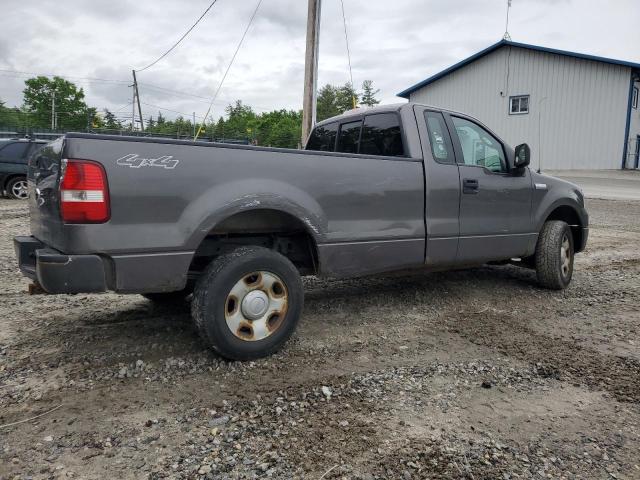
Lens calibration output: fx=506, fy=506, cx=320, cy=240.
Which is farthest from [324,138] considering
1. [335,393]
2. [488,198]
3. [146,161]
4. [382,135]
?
[335,393]

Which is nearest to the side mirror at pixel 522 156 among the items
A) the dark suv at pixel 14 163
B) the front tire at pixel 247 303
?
the front tire at pixel 247 303

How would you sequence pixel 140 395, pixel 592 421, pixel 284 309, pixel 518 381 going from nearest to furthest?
pixel 592 421 → pixel 140 395 → pixel 518 381 → pixel 284 309

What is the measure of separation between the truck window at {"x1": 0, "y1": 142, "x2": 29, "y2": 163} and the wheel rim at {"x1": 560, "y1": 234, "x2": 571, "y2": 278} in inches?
537

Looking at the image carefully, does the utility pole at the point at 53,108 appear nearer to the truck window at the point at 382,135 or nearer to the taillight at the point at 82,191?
the truck window at the point at 382,135

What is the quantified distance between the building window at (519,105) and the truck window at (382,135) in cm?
2583

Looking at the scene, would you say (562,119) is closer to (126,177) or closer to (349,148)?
(349,148)

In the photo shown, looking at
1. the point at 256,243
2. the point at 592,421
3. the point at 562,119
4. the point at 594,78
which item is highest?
the point at 594,78

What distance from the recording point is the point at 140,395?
9.89ft

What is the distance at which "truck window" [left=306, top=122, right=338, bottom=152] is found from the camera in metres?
5.52

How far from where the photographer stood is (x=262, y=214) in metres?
3.70

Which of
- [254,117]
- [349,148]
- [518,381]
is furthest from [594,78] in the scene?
[254,117]

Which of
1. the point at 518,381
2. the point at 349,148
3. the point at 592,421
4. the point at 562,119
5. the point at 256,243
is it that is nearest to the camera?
the point at 592,421

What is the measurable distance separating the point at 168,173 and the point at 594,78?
92.9ft

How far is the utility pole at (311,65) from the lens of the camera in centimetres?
1276
